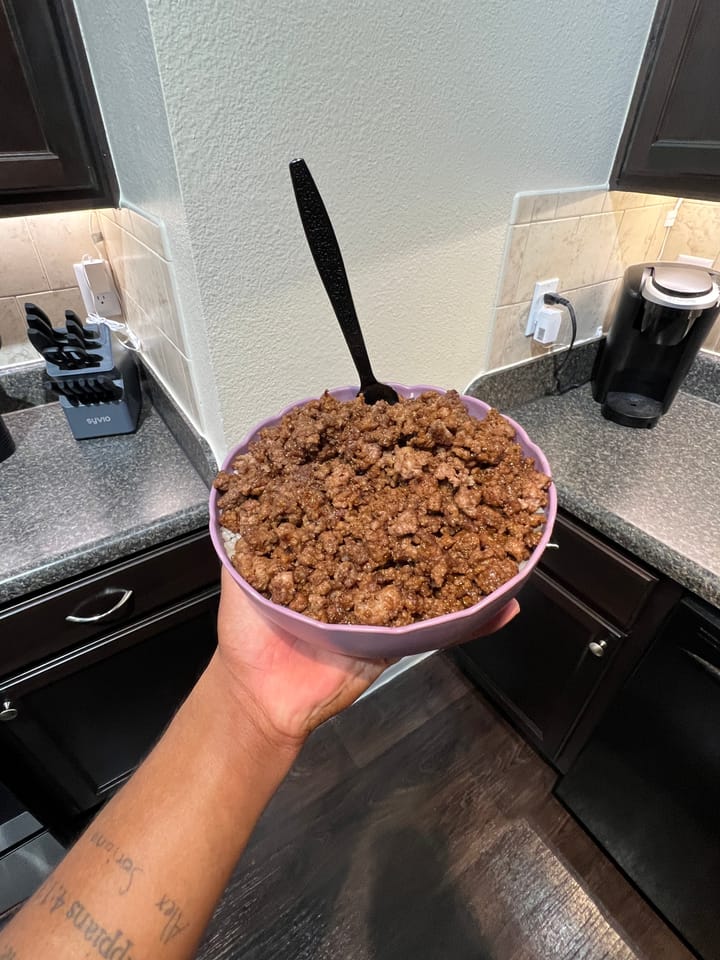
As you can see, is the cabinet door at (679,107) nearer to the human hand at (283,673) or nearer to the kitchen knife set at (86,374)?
the human hand at (283,673)

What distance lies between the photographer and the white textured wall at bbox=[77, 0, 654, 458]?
577 mm

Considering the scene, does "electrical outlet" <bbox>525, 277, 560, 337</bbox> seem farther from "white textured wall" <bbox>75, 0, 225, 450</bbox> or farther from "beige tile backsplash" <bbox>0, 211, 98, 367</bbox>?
"beige tile backsplash" <bbox>0, 211, 98, 367</bbox>

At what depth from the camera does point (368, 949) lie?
1051 mm

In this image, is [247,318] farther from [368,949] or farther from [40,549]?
[368,949]

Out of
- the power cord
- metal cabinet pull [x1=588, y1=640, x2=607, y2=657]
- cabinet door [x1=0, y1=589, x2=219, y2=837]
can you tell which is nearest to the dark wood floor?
cabinet door [x1=0, y1=589, x2=219, y2=837]

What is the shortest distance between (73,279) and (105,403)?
33 centimetres

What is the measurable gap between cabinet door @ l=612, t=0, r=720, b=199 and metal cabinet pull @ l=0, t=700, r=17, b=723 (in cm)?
150

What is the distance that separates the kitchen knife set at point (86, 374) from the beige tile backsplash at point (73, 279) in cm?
8

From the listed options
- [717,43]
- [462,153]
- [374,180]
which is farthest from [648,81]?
[374,180]

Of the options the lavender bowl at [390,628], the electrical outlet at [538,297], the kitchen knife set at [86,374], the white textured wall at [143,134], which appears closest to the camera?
the lavender bowl at [390,628]

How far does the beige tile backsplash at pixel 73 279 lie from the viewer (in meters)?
0.86

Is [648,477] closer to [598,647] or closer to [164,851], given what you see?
[598,647]

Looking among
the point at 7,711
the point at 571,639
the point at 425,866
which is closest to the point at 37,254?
the point at 7,711

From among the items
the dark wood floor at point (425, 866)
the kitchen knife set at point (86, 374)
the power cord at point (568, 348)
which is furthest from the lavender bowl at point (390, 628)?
the dark wood floor at point (425, 866)
